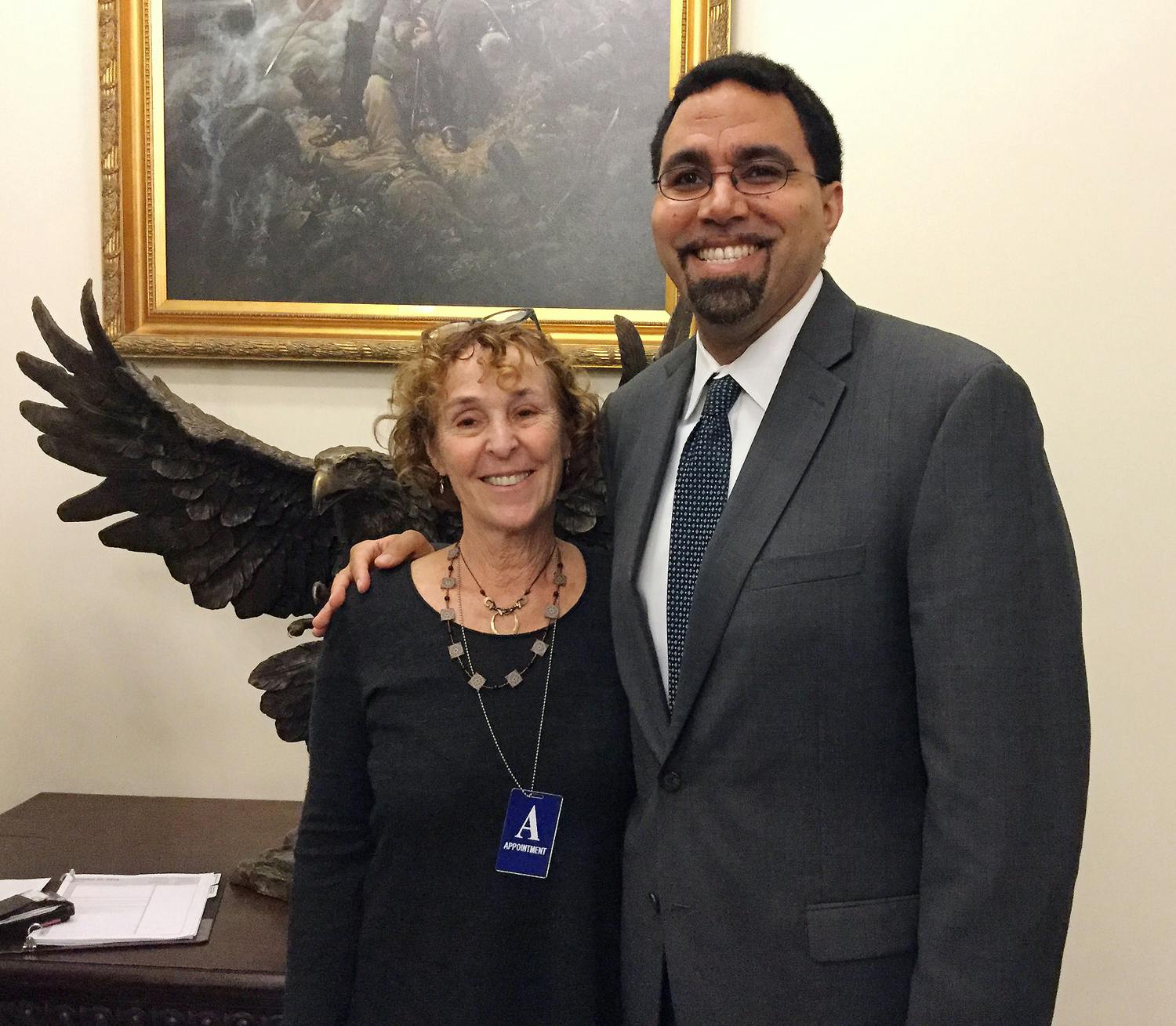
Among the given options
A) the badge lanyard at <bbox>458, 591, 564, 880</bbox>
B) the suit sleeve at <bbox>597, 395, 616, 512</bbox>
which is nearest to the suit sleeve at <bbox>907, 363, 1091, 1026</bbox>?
the badge lanyard at <bbox>458, 591, 564, 880</bbox>

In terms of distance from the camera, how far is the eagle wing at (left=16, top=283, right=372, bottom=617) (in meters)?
1.87

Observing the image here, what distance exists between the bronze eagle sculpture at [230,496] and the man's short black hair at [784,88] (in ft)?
2.17

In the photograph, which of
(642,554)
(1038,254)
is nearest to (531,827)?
(642,554)

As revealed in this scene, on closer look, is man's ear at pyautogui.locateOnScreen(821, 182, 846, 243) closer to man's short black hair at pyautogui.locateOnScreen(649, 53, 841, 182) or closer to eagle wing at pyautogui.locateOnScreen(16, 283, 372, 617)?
man's short black hair at pyautogui.locateOnScreen(649, 53, 841, 182)

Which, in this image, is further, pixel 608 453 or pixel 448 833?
pixel 608 453

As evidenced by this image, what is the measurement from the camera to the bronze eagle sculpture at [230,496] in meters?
1.88

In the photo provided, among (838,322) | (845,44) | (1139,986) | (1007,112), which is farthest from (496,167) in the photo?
(1139,986)

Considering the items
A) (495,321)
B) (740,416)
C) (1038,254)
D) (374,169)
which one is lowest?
(740,416)

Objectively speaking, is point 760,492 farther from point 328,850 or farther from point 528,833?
point 328,850

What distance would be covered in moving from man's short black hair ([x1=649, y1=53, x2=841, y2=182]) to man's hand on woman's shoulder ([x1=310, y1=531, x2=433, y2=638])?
769 mm

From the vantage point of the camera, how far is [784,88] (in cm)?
136

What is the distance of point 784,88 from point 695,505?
0.56 meters

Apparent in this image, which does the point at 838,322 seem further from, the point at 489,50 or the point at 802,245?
the point at 489,50

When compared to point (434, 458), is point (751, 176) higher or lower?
higher
